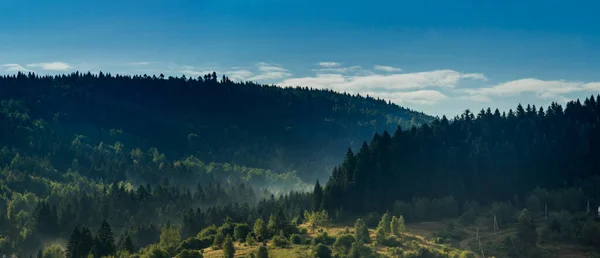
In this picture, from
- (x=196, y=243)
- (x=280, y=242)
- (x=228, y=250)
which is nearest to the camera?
(x=228, y=250)

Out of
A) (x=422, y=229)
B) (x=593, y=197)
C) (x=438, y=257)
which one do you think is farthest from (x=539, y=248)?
(x=593, y=197)

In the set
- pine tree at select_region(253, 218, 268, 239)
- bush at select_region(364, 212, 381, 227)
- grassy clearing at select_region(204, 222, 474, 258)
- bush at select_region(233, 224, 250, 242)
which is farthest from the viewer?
bush at select_region(364, 212, 381, 227)

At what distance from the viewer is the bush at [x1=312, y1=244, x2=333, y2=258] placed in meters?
123

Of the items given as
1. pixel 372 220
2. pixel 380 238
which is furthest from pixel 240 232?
pixel 372 220

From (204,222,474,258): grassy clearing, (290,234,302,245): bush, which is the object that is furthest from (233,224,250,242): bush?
(290,234,302,245): bush

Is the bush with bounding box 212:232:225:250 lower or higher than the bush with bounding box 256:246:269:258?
lower

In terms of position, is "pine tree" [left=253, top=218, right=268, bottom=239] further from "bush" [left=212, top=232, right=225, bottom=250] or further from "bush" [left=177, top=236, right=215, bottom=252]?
"bush" [left=177, top=236, right=215, bottom=252]

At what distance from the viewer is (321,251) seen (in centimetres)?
12481

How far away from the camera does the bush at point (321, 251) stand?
123m

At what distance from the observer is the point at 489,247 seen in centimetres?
14225

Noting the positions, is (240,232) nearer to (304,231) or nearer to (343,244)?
(304,231)

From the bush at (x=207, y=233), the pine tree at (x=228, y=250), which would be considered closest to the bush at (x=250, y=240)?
the pine tree at (x=228, y=250)

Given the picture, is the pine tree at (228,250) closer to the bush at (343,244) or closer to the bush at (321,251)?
the bush at (321,251)

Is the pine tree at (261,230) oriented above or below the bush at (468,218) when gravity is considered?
below
